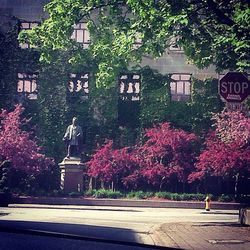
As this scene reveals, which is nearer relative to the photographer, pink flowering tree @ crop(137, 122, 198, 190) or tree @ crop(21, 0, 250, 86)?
tree @ crop(21, 0, 250, 86)

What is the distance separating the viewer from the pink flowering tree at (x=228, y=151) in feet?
88.4

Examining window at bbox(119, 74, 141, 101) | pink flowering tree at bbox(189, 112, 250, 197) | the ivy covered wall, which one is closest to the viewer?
pink flowering tree at bbox(189, 112, 250, 197)

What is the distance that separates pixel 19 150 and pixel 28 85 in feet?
24.3

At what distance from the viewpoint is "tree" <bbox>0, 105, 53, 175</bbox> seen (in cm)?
2786

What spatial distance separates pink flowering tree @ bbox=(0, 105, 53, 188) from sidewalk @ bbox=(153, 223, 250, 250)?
1789cm

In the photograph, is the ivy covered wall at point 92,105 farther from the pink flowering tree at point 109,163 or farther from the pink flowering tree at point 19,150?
the pink flowering tree at point 109,163

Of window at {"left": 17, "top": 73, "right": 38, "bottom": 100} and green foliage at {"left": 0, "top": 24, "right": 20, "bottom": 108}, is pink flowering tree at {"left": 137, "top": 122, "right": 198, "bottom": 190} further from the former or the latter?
green foliage at {"left": 0, "top": 24, "right": 20, "bottom": 108}

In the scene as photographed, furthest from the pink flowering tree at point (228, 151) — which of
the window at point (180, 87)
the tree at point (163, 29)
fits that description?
the tree at point (163, 29)

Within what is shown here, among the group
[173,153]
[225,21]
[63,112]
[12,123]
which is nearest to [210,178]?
[173,153]

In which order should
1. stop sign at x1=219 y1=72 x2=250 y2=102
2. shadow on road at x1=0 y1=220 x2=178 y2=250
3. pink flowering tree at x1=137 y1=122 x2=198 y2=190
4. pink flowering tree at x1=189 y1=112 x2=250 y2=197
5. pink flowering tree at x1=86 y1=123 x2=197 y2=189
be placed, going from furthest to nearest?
pink flowering tree at x1=86 y1=123 x2=197 y2=189, pink flowering tree at x1=137 y1=122 x2=198 y2=190, pink flowering tree at x1=189 y1=112 x2=250 y2=197, shadow on road at x1=0 y1=220 x2=178 y2=250, stop sign at x1=219 y1=72 x2=250 y2=102

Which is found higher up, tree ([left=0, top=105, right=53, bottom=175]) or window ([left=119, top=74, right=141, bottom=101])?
window ([left=119, top=74, right=141, bottom=101])

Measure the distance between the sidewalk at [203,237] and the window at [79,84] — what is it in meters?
22.4

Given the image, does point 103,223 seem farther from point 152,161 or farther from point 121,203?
point 152,161

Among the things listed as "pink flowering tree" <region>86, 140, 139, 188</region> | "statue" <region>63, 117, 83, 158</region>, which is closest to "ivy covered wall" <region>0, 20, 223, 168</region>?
"pink flowering tree" <region>86, 140, 139, 188</region>
